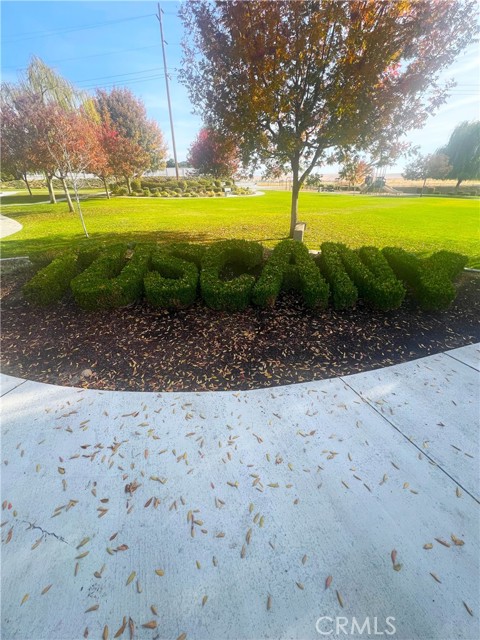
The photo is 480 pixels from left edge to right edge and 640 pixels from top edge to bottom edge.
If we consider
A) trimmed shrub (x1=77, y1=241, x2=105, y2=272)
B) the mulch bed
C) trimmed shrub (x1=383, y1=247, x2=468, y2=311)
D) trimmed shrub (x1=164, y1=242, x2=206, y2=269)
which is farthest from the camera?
trimmed shrub (x1=77, y1=241, x2=105, y2=272)

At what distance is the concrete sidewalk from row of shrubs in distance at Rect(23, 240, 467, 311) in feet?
5.19

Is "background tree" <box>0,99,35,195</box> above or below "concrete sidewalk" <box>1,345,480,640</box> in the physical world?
above

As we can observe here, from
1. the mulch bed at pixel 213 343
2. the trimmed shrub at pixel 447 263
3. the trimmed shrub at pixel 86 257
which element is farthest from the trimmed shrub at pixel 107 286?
the trimmed shrub at pixel 447 263

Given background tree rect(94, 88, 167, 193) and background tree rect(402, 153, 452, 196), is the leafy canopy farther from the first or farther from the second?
background tree rect(402, 153, 452, 196)

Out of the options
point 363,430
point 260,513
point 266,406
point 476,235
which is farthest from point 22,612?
point 476,235

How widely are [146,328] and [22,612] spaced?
277 centimetres

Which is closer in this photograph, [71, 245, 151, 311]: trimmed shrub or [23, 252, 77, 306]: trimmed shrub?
[71, 245, 151, 311]: trimmed shrub

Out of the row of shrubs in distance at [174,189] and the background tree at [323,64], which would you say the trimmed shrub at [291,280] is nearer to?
the background tree at [323,64]

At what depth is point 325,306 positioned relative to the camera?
161 inches

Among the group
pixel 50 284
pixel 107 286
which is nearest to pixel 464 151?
pixel 107 286

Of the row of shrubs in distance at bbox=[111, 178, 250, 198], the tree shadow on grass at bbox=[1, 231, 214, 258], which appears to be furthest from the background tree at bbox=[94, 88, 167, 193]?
the tree shadow on grass at bbox=[1, 231, 214, 258]

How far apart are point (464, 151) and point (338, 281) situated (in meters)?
49.8

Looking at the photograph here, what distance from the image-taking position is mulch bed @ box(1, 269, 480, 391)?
3094mm

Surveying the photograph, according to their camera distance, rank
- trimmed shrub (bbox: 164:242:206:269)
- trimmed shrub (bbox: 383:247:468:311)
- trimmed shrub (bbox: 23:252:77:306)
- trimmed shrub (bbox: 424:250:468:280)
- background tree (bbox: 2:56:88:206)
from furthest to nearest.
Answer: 1. background tree (bbox: 2:56:88:206)
2. trimmed shrub (bbox: 164:242:206:269)
3. trimmed shrub (bbox: 424:250:468:280)
4. trimmed shrub (bbox: 23:252:77:306)
5. trimmed shrub (bbox: 383:247:468:311)
